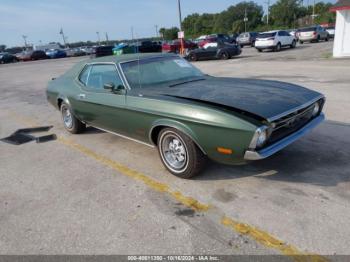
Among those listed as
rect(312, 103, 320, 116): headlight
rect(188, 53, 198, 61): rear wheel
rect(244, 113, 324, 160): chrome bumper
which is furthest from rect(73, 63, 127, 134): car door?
rect(188, 53, 198, 61): rear wheel

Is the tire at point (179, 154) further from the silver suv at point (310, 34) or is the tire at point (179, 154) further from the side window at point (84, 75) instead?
the silver suv at point (310, 34)

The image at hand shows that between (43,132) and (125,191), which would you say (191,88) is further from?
(43,132)

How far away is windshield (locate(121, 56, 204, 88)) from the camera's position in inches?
176

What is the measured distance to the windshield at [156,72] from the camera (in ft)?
14.6

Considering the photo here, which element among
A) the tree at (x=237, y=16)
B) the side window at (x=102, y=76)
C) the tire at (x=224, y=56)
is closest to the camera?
the side window at (x=102, y=76)

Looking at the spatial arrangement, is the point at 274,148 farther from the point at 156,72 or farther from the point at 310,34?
the point at 310,34

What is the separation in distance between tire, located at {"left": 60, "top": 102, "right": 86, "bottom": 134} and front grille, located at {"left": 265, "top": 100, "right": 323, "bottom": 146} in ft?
12.9

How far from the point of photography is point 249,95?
3695 millimetres

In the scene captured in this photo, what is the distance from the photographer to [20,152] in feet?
17.6

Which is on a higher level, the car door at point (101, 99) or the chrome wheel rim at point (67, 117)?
the car door at point (101, 99)

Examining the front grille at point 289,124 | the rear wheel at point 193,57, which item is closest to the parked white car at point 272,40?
the rear wheel at point 193,57

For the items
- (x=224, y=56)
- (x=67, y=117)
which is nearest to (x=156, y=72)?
(x=67, y=117)

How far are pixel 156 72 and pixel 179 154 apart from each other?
1.48m

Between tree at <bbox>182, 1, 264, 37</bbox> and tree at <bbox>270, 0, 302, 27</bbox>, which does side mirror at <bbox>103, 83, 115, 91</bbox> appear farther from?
tree at <bbox>182, 1, 264, 37</bbox>
